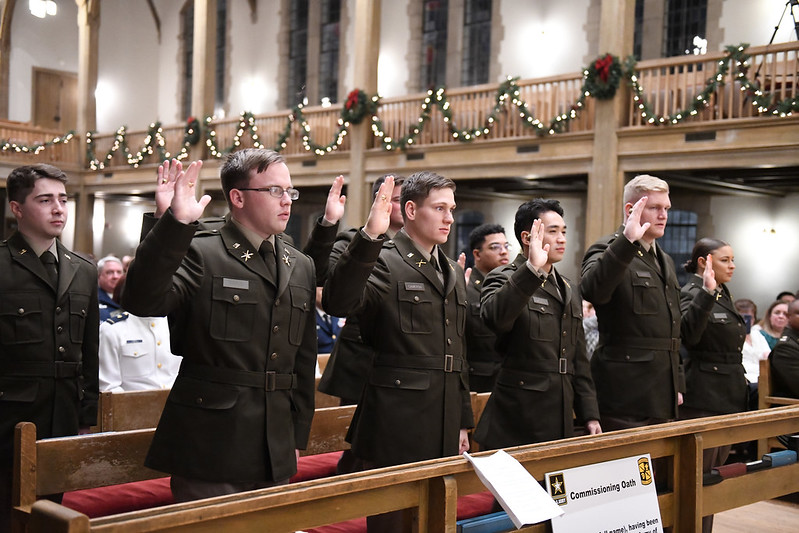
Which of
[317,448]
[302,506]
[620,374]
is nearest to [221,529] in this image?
[302,506]

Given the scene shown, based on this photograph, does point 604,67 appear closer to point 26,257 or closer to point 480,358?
point 480,358

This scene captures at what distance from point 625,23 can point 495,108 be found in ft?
7.16

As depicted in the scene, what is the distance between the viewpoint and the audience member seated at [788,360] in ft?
20.2

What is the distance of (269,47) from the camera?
2116 centimetres

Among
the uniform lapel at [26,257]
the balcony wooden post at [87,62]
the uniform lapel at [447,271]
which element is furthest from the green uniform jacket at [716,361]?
the balcony wooden post at [87,62]

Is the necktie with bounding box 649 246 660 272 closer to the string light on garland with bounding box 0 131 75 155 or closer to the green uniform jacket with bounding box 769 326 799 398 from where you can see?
the green uniform jacket with bounding box 769 326 799 398

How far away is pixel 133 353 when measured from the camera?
4.61m

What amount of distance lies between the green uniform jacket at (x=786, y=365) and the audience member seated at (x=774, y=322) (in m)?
2.03

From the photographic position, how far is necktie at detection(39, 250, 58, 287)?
3230 mm

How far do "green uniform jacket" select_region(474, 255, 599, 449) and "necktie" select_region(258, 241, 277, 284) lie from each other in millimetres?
1180

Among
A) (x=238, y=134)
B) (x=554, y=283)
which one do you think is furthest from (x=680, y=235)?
(x=554, y=283)

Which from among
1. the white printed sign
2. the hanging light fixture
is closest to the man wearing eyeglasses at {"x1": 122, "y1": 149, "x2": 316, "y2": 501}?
the white printed sign

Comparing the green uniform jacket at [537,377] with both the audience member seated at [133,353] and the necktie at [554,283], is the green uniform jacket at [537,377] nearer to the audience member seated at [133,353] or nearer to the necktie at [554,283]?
the necktie at [554,283]

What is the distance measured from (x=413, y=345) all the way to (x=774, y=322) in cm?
634
